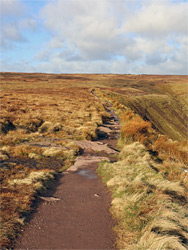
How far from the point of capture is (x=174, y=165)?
10688 mm

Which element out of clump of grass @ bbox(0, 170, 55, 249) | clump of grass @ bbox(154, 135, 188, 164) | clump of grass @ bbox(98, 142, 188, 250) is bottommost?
clump of grass @ bbox(154, 135, 188, 164)

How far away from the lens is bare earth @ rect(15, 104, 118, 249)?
4664 millimetres

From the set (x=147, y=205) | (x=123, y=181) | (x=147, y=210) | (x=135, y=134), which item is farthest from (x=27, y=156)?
(x=147, y=210)

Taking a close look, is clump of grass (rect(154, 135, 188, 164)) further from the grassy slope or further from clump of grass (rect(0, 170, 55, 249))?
clump of grass (rect(0, 170, 55, 249))

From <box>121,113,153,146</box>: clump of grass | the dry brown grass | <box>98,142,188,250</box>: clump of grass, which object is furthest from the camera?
<box>121,113,153,146</box>: clump of grass

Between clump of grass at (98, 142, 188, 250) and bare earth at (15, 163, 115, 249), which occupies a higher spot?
clump of grass at (98, 142, 188, 250)

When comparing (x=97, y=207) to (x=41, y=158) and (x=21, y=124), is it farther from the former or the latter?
(x=21, y=124)

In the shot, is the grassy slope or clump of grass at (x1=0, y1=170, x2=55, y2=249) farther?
clump of grass at (x1=0, y1=170, x2=55, y2=249)

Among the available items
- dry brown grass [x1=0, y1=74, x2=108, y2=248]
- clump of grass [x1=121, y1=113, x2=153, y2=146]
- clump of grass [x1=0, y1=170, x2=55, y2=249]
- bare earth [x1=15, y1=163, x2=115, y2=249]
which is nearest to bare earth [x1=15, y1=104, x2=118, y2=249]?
bare earth [x1=15, y1=163, x2=115, y2=249]

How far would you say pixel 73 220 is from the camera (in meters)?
5.54

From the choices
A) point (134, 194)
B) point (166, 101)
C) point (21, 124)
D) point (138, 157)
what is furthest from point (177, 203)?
point (166, 101)

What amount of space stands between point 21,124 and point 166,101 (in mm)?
44778

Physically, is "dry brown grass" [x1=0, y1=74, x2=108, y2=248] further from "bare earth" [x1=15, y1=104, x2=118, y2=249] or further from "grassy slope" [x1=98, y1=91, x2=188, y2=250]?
"grassy slope" [x1=98, y1=91, x2=188, y2=250]

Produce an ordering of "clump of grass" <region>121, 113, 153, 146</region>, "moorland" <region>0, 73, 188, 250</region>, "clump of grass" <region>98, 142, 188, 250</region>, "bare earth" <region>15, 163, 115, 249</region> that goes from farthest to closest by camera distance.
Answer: "clump of grass" <region>121, 113, 153, 146</region>
"moorland" <region>0, 73, 188, 250</region>
"bare earth" <region>15, 163, 115, 249</region>
"clump of grass" <region>98, 142, 188, 250</region>
